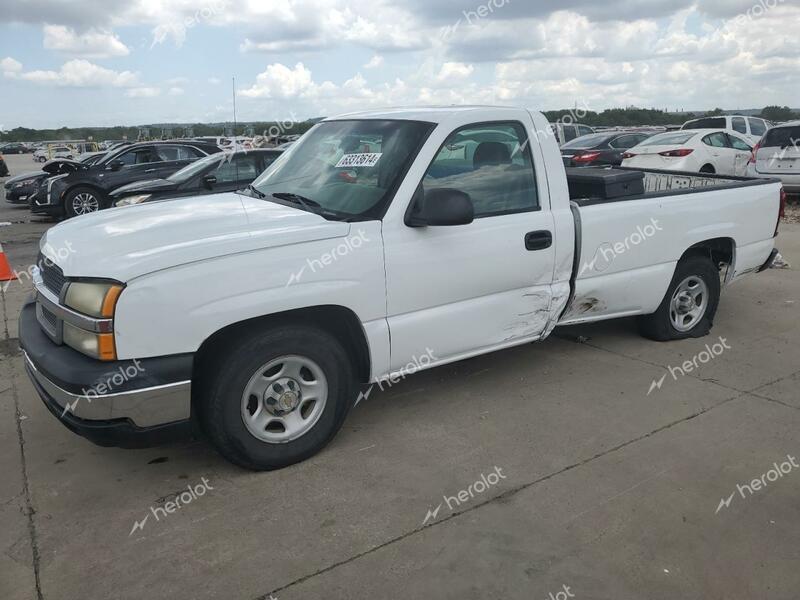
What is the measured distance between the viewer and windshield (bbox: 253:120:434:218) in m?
3.85

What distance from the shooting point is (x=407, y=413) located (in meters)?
4.36

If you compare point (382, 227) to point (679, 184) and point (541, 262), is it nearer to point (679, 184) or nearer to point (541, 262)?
point (541, 262)

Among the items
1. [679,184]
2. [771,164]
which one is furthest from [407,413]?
[771,164]

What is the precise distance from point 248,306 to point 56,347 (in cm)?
98

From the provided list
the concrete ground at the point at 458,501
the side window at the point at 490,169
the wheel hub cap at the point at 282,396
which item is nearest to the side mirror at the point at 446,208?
the side window at the point at 490,169

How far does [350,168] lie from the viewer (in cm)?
405

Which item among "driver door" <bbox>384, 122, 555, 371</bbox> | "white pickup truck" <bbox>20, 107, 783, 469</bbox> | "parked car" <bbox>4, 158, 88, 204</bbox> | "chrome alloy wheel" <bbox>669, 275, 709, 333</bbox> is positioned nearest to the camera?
"white pickup truck" <bbox>20, 107, 783, 469</bbox>

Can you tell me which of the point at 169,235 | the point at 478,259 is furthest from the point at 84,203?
the point at 478,259

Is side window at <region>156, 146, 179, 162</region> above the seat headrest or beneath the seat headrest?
beneath

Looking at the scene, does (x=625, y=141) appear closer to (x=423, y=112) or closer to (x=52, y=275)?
(x=423, y=112)

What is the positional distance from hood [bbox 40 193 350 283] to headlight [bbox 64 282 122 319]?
2.0 inches

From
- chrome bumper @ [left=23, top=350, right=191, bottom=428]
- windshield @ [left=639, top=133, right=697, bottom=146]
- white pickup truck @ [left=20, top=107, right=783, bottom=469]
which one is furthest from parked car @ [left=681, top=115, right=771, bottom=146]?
chrome bumper @ [left=23, top=350, right=191, bottom=428]

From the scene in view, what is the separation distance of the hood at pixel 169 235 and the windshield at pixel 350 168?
196mm

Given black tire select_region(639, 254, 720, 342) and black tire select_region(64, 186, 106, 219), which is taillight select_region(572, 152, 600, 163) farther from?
black tire select_region(639, 254, 720, 342)
